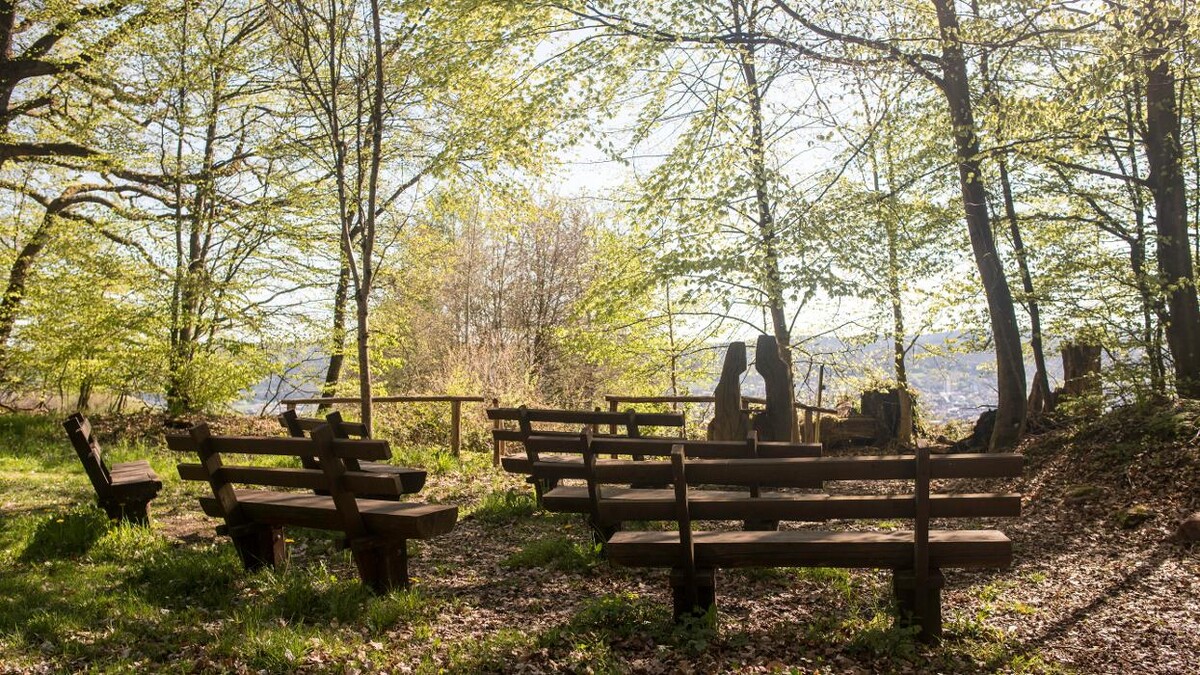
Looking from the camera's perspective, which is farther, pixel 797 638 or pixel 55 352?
pixel 55 352

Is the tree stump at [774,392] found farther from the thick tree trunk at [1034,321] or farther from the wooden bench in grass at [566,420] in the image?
the thick tree trunk at [1034,321]

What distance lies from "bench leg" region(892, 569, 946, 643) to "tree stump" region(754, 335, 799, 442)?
6.24 m

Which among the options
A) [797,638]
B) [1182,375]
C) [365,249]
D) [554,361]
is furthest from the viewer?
[554,361]

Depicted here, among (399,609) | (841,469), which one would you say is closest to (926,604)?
(841,469)

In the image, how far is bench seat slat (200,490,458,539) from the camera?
509cm

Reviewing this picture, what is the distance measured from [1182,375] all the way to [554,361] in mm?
16313

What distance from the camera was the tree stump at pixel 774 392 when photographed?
35.8ft

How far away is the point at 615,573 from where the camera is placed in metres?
6.01

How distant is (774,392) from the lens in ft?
36.1

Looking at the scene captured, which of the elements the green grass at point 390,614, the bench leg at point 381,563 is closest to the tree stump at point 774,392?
the green grass at point 390,614

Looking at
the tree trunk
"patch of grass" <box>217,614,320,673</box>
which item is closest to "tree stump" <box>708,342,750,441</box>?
"patch of grass" <box>217,614,320,673</box>

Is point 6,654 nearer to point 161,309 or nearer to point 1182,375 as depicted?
point 1182,375

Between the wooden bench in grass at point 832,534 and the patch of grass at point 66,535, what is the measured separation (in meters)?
4.49

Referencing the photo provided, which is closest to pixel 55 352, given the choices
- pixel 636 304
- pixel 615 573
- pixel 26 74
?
pixel 26 74
